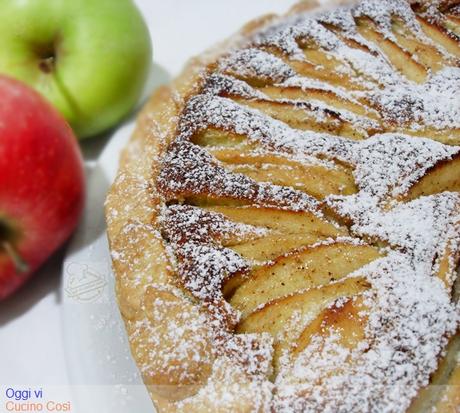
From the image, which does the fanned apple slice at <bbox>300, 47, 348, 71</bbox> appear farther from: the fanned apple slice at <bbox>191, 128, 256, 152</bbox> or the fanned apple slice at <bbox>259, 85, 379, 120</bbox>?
the fanned apple slice at <bbox>191, 128, 256, 152</bbox>

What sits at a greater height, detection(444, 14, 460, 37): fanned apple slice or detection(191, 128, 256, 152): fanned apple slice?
detection(444, 14, 460, 37): fanned apple slice

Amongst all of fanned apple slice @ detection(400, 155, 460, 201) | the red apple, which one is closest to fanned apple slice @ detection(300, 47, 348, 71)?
fanned apple slice @ detection(400, 155, 460, 201)

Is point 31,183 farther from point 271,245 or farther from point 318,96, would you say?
point 318,96

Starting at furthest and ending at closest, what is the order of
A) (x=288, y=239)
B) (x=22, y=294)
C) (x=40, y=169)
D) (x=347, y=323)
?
(x=22, y=294)
(x=40, y=169)
(x=288, y=239)
(x=347, y=323)

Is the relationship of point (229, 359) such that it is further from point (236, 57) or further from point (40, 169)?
point (236, 57)

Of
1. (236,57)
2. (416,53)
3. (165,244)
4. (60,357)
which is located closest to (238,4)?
(236,57)

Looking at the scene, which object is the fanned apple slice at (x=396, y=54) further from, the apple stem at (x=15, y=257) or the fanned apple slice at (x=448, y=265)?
the apple stem at (x=15, y=257)

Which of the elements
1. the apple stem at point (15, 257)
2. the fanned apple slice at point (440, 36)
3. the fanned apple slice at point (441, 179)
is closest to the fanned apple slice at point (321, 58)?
the fanned apple slice at point (440, 36)
